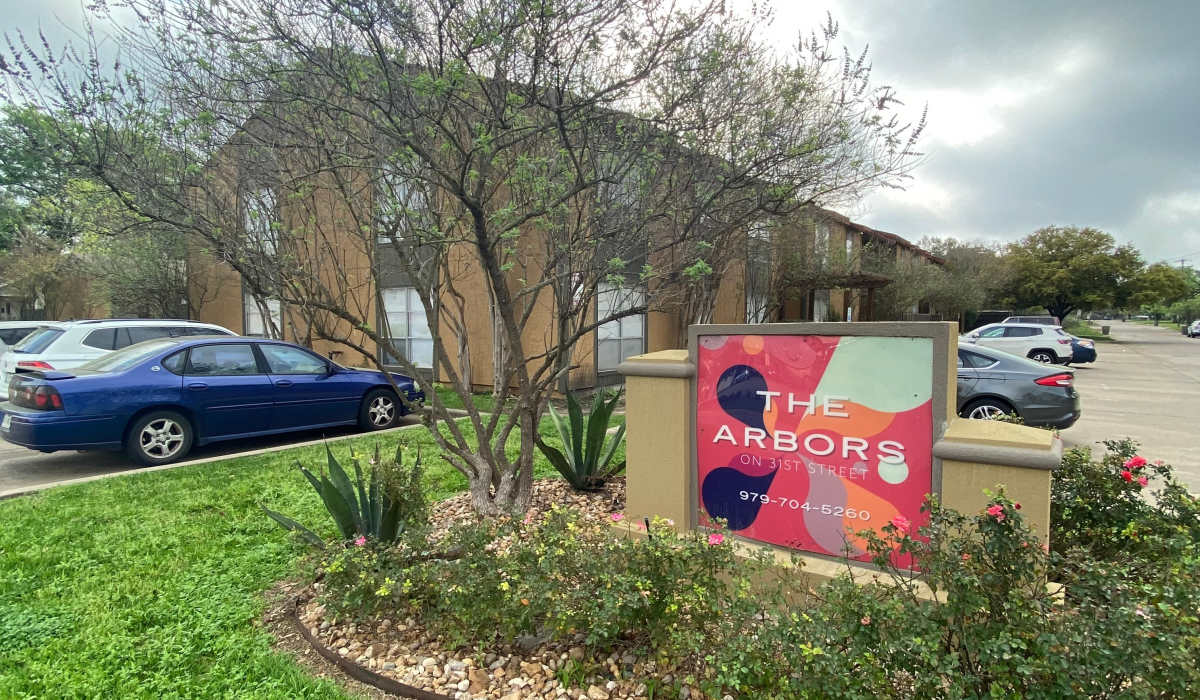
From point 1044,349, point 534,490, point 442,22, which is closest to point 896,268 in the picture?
point 1044,349

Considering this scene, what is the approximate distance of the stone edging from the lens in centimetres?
253

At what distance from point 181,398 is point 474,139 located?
536 centimetres

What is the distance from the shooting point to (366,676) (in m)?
2.66

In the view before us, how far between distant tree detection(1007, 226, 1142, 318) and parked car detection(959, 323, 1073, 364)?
24.1 m

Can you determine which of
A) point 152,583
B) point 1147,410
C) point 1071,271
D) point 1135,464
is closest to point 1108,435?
point 1147,410

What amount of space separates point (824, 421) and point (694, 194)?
250cm

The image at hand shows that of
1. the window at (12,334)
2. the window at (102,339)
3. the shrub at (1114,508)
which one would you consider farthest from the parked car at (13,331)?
the shrub at (1114,508)

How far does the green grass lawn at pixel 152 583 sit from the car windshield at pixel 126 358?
1.54 meters

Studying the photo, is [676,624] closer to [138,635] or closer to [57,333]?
[138,635]

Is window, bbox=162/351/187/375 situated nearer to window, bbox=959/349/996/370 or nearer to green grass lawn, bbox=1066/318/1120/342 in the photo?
window, bbox=959/349/996/370

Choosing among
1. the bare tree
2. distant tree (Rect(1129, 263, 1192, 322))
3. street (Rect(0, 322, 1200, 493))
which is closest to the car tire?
street (Rect(0, 322, 1200, 493))

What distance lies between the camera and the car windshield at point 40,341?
29.2ft

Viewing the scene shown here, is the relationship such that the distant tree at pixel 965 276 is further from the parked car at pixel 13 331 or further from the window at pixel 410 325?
the parked car at pixel 13 331

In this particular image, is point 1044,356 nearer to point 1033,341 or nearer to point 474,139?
point 1033,341
